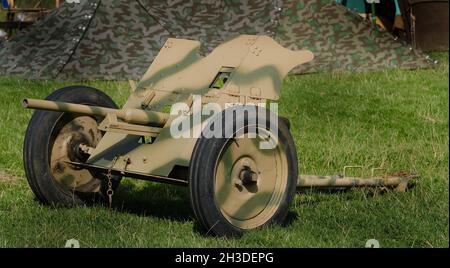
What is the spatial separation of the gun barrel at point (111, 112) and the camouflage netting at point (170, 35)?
5.62 metres

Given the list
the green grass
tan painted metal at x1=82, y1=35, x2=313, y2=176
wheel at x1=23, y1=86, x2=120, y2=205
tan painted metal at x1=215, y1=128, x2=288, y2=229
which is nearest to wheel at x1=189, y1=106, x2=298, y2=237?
tan painted metal at x1=215, y1=128, x2=288, y2=229

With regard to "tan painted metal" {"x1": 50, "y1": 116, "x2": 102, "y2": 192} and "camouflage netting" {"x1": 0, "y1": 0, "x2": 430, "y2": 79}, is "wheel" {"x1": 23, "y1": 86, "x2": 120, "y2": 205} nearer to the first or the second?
"tan painted metal" {"x1": 50, "y1": 116, "x2": 102, "y2": 192}

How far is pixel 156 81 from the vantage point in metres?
6.83

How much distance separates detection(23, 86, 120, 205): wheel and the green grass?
0.55 ft

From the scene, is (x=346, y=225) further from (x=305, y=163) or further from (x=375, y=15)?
Answer: (x=375, y=15)

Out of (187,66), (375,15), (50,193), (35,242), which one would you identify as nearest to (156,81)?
(187,66)

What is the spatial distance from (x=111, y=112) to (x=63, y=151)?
2.37 feet

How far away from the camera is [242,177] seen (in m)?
5.84

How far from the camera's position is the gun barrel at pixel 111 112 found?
578cm

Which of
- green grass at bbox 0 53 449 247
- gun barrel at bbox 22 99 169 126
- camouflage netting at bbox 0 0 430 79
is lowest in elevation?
camouflage netting at bbox 0 0 430 79

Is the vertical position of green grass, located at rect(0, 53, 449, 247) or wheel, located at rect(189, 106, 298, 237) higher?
wheel, located at rect(189, 106, 298, 237)

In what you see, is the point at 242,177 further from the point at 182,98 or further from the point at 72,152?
the point at 72,152

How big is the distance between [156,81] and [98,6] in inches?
208

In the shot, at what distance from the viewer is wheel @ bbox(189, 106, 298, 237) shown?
5.49 meters
